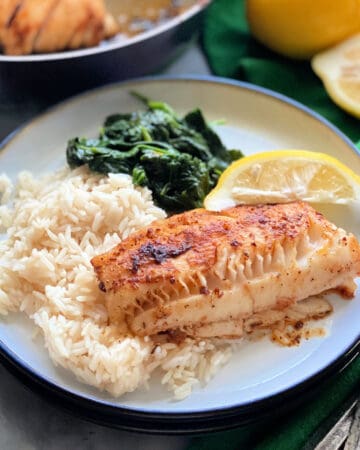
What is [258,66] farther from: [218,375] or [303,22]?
[218,375]

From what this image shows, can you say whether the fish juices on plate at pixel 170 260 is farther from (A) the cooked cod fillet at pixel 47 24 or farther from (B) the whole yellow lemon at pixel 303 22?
(B) the whole yellow lemon at pixel 303 22

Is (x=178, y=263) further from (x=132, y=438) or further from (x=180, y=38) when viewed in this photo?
(x=180, y=38)

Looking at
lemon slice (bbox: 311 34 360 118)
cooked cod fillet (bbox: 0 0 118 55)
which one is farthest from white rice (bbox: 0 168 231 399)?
lemon slice (bbox: 311 34 360 118)

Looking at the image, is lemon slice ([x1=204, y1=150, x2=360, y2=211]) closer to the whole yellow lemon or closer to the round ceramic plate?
the round ceramic plate

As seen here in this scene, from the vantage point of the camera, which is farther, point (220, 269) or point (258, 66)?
point (258, 66)

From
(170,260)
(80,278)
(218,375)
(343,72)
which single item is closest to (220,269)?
(170,260)

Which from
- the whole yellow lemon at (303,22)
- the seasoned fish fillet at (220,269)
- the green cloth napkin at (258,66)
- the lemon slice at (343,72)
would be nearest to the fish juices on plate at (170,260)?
the seasoned fish fillet at (220,269)
